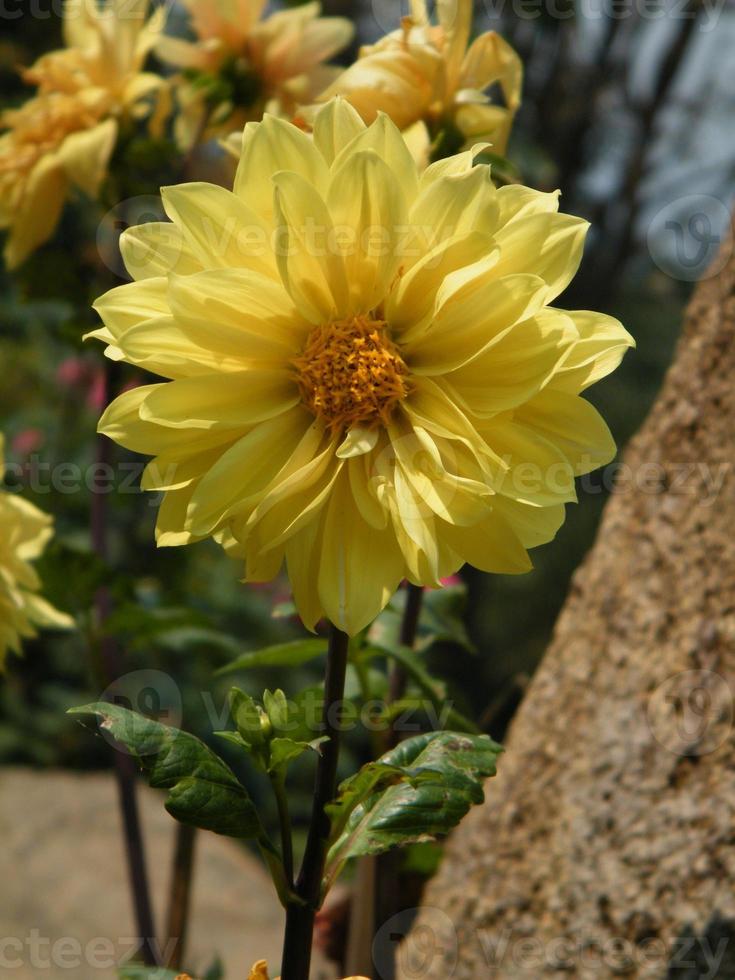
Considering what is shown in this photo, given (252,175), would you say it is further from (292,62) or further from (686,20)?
(686,20)

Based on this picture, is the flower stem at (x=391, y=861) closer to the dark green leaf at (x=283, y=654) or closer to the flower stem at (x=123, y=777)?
the dark green leaf at (x=283, y=654)

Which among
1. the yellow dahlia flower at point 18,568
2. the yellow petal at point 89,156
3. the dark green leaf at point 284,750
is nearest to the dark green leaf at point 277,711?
the dark green leaf at point 284,750

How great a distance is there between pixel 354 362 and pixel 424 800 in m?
0.24

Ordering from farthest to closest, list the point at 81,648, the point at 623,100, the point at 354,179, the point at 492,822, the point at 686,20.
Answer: the point at 623,100 < the point at 686,20 < the point at 81,648 < the point at 492,822 < the point at 354,179

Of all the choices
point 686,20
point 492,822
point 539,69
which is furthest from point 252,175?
point 539,69

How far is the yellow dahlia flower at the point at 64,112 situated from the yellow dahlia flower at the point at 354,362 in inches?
22.2

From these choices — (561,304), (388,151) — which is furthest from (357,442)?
(561,304)

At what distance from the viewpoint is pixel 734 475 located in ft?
2.99

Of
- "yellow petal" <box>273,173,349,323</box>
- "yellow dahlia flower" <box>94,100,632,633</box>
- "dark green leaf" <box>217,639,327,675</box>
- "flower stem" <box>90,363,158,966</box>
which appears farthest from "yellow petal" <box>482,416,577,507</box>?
"flower stem" <box>90,363,158,966</box>

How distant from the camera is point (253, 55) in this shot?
111 centimetres

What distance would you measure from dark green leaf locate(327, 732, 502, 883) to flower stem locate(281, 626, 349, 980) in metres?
0.01

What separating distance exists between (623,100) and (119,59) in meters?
3.64

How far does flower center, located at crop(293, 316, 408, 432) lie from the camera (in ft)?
1.82

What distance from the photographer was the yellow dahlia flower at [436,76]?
0.79 meters
